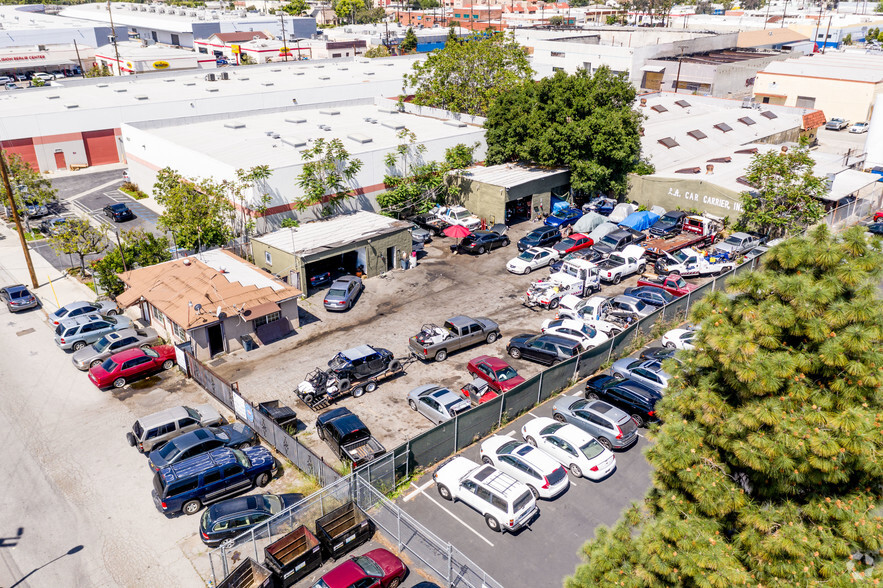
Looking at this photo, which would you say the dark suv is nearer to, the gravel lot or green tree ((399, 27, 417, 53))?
the gravel lot

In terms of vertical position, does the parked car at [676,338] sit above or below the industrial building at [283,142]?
below

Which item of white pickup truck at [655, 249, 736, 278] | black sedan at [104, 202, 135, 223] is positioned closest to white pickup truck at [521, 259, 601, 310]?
white pickup truck at [655, 249, 736, 278]

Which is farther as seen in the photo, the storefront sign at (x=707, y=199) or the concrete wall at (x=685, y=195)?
the concrete wall at (x=685, y=195)

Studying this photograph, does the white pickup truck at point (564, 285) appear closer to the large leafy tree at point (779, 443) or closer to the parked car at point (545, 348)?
the parked car at point (545, 348)

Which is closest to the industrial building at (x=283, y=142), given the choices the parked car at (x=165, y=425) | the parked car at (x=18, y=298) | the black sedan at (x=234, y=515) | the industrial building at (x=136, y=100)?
the industrial building at (x=136, y=100)

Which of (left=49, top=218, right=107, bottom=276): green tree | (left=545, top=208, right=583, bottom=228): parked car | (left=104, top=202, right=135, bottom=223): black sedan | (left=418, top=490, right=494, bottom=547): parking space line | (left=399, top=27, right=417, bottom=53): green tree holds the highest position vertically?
(left=399, top=27, right=417, bottom=53): green tree

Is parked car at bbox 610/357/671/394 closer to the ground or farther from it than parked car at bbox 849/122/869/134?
closer to the ground

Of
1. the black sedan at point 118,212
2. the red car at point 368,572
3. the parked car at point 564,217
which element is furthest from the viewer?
the black sedan at point 118,212
